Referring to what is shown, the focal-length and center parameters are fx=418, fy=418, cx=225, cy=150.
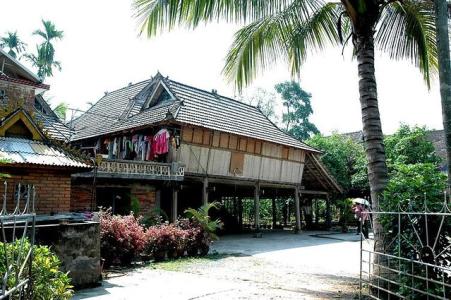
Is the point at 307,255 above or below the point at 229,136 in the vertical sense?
below

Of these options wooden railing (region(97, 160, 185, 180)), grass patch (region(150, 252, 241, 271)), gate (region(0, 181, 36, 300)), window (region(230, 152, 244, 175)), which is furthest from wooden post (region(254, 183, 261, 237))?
gate (region(0, 181, 36, 300))

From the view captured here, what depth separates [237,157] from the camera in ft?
59.3

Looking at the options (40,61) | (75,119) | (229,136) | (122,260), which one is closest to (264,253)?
(122,260)

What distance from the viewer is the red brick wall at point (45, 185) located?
31.1 feet

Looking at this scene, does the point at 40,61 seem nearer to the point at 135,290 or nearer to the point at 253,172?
the point at 253,172

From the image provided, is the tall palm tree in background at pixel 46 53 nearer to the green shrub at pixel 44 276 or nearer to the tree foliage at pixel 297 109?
the tree foliage at pixel 297 109

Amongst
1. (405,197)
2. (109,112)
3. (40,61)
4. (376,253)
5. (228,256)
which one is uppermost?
(40,61)

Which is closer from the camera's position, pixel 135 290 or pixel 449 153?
pixel 449 153

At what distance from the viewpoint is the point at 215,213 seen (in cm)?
2214

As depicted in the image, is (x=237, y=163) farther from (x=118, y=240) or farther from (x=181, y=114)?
(x=118, y=240)

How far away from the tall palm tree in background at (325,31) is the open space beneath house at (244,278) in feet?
6.51

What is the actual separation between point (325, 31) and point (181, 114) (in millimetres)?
8351

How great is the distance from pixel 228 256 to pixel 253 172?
7.29 m

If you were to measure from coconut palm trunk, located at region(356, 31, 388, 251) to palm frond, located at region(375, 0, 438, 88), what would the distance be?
143 centimetres
